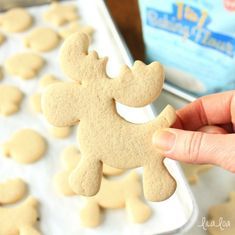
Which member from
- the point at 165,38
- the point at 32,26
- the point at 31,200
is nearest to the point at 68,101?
the point at 31,200

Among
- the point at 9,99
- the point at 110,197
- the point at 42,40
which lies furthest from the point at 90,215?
the point at 42,40

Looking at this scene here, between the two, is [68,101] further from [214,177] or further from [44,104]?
[214,177]

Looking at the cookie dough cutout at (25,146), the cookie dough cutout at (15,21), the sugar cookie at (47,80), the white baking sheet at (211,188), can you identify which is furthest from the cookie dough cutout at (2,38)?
the white baking sheet at (211,188)

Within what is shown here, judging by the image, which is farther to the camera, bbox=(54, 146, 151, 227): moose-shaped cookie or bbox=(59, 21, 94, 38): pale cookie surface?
bbox=(59, 21, 94, 38): pale cookie surface

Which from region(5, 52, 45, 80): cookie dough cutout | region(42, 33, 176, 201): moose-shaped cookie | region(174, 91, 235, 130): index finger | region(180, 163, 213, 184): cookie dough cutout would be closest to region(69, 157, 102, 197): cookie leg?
region(42, 33, 176, 201): moose-shaped cookie

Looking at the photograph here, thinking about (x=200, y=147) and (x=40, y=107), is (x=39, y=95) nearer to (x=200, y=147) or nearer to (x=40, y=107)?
(x=40, y=107)

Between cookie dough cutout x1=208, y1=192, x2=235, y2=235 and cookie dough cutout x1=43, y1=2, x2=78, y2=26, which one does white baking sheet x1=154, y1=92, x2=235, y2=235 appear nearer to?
cookie dough cutout x1=208, y1=192, x2=235, y2=235

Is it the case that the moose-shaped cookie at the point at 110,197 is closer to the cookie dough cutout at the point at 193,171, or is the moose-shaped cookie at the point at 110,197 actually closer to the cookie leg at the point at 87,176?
the cookie dough cutout at the point at 193,171
